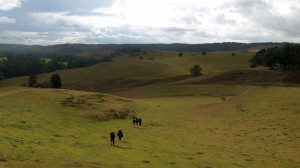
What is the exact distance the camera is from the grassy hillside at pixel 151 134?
88.2 feet

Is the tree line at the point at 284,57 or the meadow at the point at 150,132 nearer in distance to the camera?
the meadow at the point at 150,132

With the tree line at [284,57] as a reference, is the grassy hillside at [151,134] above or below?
below

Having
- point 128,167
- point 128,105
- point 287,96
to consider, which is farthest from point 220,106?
point 128,167

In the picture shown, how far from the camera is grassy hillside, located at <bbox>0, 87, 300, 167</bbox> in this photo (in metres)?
26.9

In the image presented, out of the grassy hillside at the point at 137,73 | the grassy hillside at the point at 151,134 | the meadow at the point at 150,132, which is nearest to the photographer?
the grassy hillside at the point at 151,134

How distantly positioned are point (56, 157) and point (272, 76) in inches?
3821

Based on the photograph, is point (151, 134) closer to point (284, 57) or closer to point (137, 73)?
point (284, 57)

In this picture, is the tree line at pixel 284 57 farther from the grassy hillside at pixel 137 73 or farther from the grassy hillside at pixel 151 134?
the grassy hillside at pixel 151 134

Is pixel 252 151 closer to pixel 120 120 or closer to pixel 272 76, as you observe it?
pixel 120 120

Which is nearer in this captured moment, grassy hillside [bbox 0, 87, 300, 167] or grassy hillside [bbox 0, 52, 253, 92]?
grassy hillside [bbox 0, 87, 300, 167]

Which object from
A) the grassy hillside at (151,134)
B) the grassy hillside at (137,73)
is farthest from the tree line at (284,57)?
the grassy hillside at (151,134)

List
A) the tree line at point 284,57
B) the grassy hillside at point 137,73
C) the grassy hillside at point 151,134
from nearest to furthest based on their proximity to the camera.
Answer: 1. the grassy hillside at point 151,134
2. the tree line at point 284,57
3. the grassy hillside at point 137,73

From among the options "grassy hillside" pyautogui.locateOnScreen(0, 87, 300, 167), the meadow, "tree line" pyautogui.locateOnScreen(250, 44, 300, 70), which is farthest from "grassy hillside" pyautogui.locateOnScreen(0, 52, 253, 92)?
"grassy hillside" pyautogui.locateOnScreen(0, 87, 300, 167)

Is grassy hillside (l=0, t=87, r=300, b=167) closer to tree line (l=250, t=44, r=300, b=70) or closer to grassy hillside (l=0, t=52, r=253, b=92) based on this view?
tree line (l=250, t=44, r=300, b=70)
